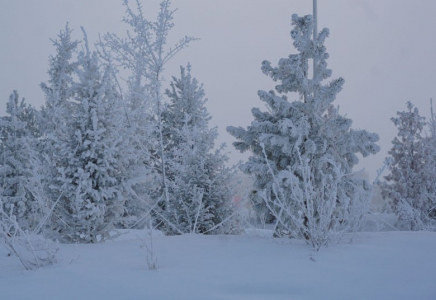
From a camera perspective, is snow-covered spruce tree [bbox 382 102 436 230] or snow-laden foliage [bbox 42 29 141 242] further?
snow-covered spruce tree [bbox 382 102 436 230]

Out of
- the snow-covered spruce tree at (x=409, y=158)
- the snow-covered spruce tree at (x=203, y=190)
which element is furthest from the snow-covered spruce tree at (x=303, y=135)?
the snow-covered spruce tree at (x=409, y=158)

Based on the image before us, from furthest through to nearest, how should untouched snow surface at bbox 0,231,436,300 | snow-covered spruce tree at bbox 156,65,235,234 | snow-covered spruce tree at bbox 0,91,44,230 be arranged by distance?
1. snow-covered spruce tree at bbox 0,91,44,230
2. snow-covered spruce tree at bbox 156,65,235,234
3. untouched snow surface at bbox 0,231,436,300

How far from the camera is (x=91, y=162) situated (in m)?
7.72

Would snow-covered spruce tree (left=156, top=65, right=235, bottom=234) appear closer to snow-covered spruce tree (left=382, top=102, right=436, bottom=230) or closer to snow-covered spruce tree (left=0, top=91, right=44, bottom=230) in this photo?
snow-covered spruce tree (left=0, top=91, right=44, bottom=230)

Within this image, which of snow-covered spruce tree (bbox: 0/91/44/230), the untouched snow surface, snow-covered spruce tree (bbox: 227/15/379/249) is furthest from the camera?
snow-covered spruce tree (bbox: 0/91/44/230)

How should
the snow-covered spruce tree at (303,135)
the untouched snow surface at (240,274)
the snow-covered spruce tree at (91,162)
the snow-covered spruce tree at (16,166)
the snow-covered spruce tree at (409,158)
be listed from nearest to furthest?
the untouched snow surface at (240,274) < the snow-covered spruce tree at (91,162) < the snow-covered spruce tree at (303,135) < the snow-covered spruce tree at (16,166) < the snow-covered spruce tree at (409,158)

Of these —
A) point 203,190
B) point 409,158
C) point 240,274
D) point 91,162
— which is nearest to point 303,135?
point 203,190

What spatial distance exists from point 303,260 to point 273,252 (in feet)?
2.25

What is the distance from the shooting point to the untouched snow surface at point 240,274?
11.8 feet

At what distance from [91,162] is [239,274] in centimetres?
443

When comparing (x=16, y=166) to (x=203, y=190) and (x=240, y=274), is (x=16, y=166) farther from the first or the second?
(x=240, y=274)

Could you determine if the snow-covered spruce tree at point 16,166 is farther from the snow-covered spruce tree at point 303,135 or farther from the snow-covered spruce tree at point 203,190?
the snow-covered spruce tree at point 303,135

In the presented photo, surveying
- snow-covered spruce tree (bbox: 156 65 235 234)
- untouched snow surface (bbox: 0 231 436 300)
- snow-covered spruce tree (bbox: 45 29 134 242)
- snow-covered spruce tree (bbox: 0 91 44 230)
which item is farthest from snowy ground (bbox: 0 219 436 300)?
snow-covered spruce tree (bbox: 0 91 44 230)

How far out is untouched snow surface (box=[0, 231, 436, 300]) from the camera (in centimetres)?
359
